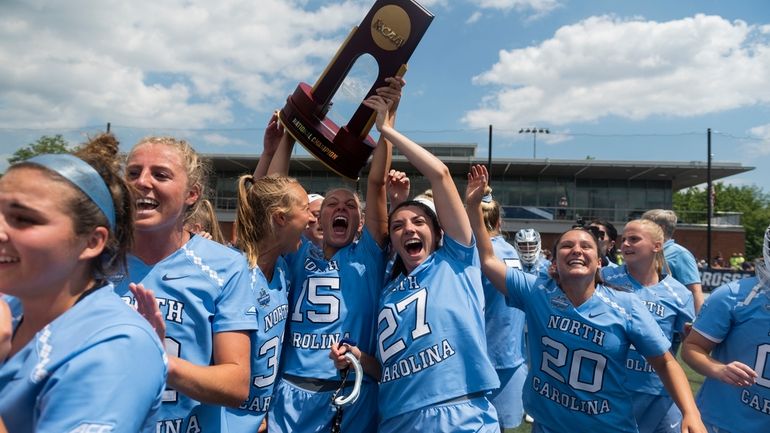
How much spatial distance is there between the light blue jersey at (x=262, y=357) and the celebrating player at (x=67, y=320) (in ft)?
3.82

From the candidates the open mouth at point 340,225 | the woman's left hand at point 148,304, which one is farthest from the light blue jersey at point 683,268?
the woman's left hand at point 148,304

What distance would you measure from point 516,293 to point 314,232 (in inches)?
56.0

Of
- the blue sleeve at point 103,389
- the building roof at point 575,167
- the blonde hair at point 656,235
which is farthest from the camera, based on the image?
the building roof at point 575,167

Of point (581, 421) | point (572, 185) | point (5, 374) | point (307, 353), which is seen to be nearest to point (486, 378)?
point (581, 421)

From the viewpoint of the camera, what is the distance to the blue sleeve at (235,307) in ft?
6.35

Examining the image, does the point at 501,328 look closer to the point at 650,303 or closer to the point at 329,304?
the point at 650,303

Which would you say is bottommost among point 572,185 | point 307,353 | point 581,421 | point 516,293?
point 581,421

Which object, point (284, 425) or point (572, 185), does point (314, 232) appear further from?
point (572, 185)

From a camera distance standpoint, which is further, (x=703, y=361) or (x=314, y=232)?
(x=314, y=232)

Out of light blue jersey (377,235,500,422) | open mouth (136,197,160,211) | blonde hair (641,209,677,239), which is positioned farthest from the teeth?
blonde hair (641,209,677,239)

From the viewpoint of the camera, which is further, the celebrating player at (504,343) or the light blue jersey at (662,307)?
the celebrating player at (504,343)

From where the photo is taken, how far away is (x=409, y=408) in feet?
7.93

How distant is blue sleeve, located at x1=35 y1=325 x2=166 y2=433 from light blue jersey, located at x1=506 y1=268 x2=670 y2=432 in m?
2.37

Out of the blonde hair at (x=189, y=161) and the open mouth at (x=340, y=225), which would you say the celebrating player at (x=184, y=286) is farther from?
the open mouth at (x=340, y=225)
